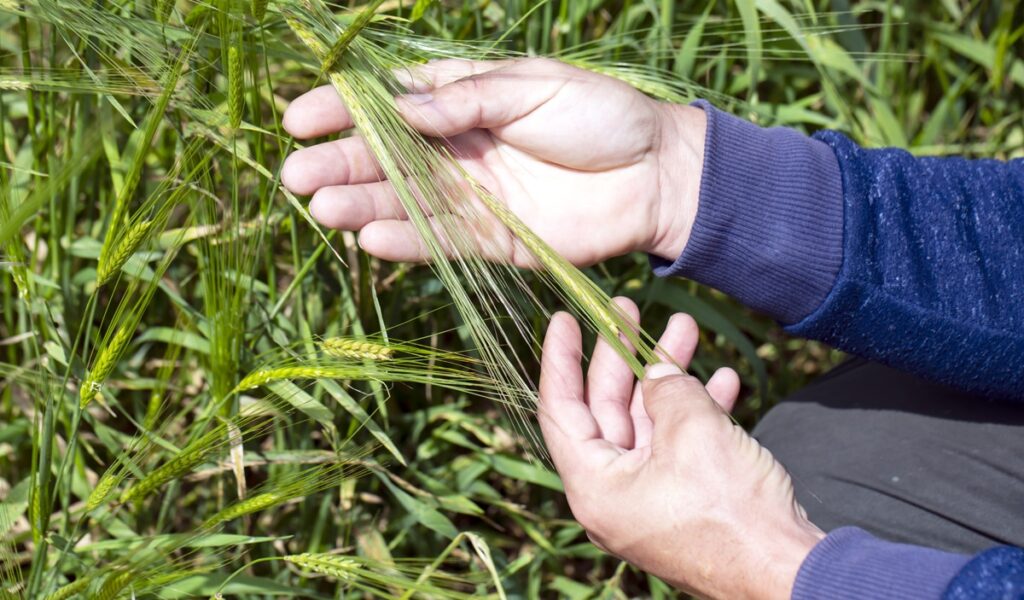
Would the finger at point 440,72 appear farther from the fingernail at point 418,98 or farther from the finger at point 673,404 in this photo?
the finger at point 673,404

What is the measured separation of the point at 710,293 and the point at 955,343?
0.49 metres

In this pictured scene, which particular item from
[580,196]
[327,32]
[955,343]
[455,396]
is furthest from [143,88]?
[955,343]

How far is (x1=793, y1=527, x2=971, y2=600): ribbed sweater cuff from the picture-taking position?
2.53 feet

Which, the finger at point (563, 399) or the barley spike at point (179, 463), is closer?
the barley spike at point (179, 463)

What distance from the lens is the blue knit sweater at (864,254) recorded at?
39.4 inches

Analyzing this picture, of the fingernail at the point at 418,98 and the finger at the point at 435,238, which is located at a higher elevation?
the fingernail at the point at 418,98

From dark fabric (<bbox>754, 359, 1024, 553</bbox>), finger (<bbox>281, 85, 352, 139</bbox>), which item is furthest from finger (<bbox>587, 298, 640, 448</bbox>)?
finger (<bbox>281, 85, 352, 139</bbox>)

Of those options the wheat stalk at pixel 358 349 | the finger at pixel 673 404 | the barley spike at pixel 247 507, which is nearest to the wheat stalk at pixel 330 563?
the barley spike at pixel 247 507

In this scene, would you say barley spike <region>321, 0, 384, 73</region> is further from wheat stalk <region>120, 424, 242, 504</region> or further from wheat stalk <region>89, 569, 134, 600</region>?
wheat stalk <region>89, 569, 134, 600</region>

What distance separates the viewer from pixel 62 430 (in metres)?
1.15

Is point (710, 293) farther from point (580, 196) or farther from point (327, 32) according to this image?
point (327, 32)

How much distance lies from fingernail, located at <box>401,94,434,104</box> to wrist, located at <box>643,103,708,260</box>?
0.26 metres

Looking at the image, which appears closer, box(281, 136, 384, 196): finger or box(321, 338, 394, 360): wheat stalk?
box(321, 338, 394, 360): wheat stalk

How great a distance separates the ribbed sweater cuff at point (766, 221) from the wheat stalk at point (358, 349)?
37cm
